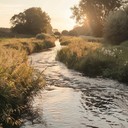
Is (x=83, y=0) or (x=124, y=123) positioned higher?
→ (x=83, y=0)

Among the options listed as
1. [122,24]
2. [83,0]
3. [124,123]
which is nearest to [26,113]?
[124,123]

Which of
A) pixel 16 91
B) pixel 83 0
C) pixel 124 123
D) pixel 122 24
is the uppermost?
pixel 83 0

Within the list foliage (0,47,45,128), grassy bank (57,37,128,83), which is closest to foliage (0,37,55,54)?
grassy bank (57,37,128,83)

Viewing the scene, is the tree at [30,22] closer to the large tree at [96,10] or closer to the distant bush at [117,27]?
the large tree at [96,10]

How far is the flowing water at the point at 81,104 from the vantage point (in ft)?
42.1

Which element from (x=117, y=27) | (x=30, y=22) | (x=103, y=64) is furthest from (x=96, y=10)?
(x=103, y=64)

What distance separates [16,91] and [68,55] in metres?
A: 19.4

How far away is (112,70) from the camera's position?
2350cm

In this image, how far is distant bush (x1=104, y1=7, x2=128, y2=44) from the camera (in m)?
43.9

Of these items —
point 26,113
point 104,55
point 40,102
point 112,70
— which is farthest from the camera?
point 104,55

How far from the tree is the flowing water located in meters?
78.8

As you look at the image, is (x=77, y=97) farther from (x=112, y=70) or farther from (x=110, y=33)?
(x=110, y=33)

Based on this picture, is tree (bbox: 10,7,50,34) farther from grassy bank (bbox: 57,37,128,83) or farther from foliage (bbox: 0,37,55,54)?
grassy bank (bbox: 57,37,128,83)

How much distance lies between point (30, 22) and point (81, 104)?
287 ft
